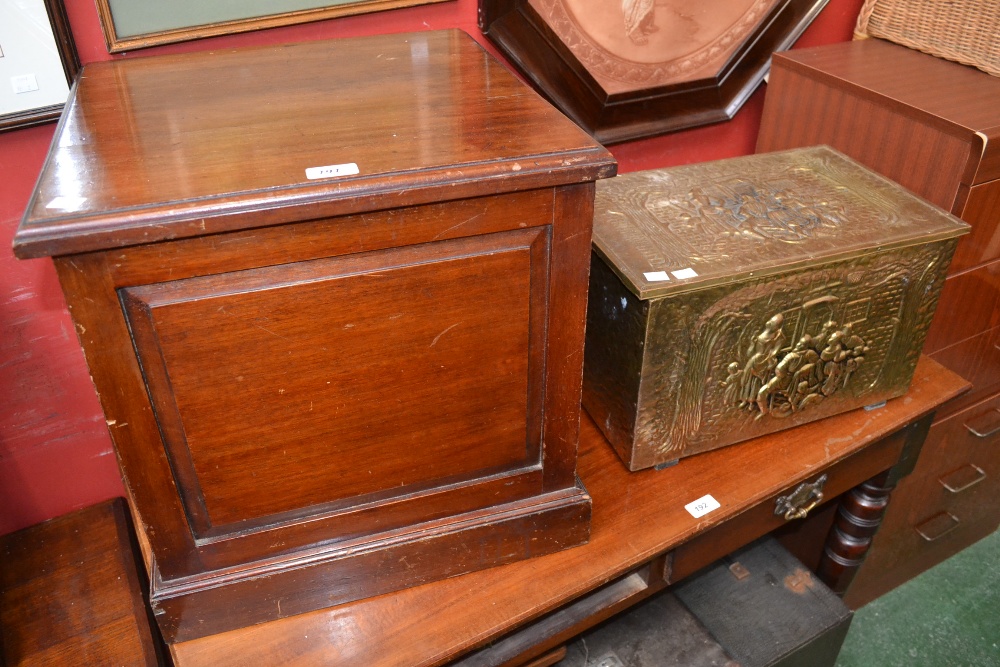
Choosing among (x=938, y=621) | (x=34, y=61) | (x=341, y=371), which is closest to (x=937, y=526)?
(x=938, y=621)

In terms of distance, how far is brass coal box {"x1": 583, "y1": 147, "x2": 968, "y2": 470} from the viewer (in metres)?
1.00

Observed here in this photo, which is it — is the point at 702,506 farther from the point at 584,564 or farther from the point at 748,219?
the point at 748,219

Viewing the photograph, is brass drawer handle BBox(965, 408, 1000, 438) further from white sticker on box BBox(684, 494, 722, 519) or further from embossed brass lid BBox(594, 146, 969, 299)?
white sticker on box BBox(684, 494, 722, 519)

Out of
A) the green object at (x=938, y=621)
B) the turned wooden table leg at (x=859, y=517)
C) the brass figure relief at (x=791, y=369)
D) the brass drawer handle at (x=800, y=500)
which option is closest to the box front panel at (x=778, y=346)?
the brass figure relief at (x=791, y=369)

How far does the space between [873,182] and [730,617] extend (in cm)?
74

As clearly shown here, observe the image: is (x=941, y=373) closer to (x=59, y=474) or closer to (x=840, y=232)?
(x=840, y=232)

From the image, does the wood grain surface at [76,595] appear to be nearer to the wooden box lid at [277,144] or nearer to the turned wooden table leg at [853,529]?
the wooden box lid at [277,144]

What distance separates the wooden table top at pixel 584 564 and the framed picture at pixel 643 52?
1.96 ft

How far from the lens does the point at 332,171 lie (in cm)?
72

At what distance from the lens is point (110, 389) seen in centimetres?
74

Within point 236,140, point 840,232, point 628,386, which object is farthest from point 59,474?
point 840,232

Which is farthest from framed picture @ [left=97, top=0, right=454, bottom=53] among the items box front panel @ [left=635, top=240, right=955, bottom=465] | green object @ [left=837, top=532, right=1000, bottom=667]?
green object @ [left=837, top=532, right=1000, bottom=667]

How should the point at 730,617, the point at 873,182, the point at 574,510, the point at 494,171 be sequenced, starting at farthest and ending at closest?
the point at 730,617
the point at 873,182
the point at 574,510
the point at 494,171

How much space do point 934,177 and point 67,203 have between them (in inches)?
49.3
